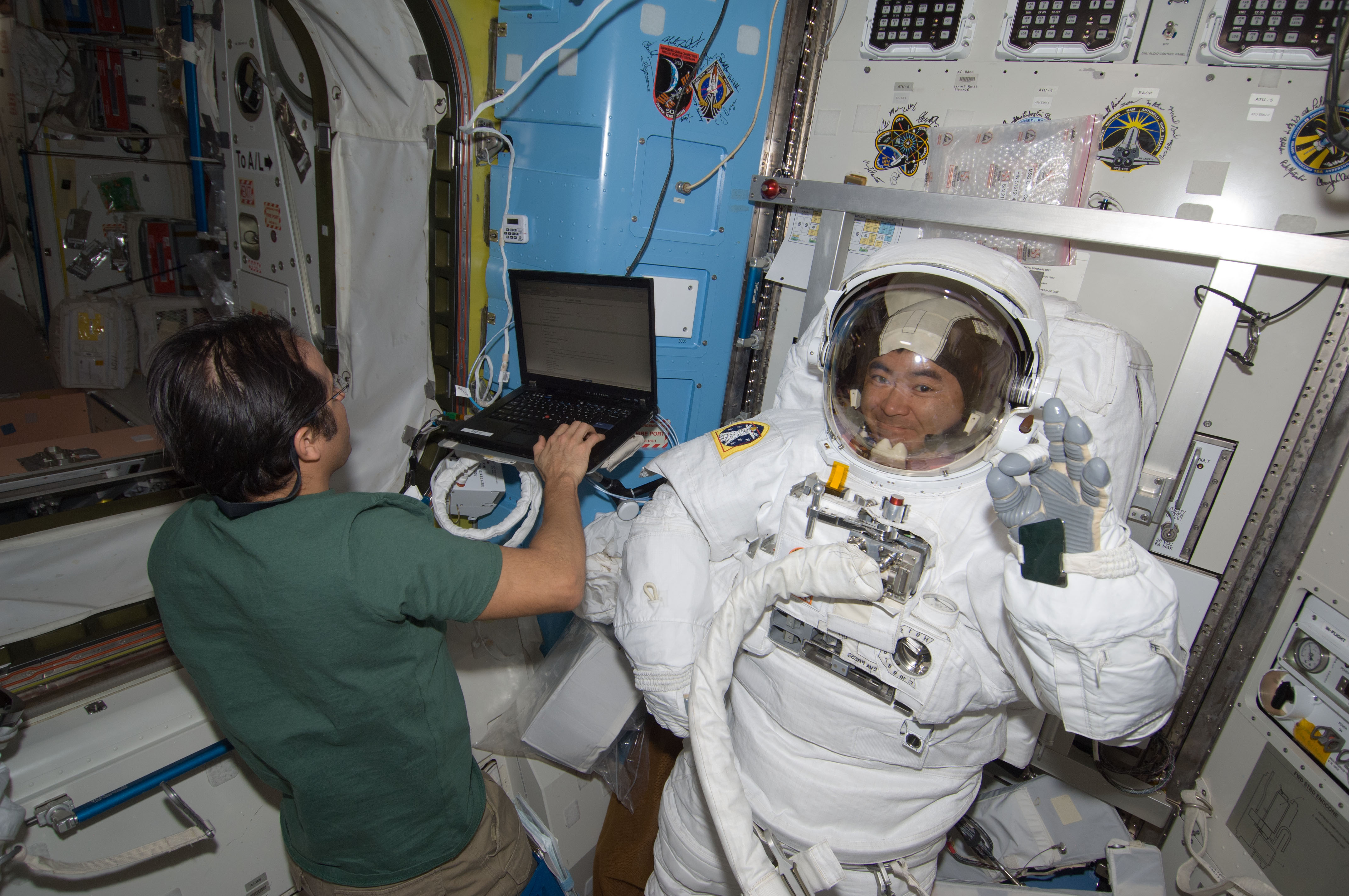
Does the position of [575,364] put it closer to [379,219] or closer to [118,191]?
[379,219]

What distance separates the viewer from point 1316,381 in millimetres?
1613

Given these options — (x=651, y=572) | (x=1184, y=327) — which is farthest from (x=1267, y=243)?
(x=651, y=572)

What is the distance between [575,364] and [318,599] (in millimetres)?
1155

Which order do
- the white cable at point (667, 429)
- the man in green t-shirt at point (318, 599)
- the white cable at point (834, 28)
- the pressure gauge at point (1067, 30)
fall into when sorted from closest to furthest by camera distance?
the man in green t-shirt at point (318, 599)
the pressure gauge at point (1067, 30)
the white cable at point (834, 28)
the white cable at point (667, 429)

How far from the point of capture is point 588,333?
192 centimetres

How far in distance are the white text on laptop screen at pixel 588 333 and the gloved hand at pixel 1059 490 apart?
1145 mm

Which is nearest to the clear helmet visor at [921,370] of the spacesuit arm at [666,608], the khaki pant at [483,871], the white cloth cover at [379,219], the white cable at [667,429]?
the spacesuit arm at [666,608]

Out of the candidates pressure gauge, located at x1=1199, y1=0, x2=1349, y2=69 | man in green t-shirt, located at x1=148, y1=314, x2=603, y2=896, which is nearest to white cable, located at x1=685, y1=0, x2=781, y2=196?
pressure gauge, located at x1=1199, y1=0, x2=1349, y2=69

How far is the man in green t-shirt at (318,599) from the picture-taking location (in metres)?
0.98

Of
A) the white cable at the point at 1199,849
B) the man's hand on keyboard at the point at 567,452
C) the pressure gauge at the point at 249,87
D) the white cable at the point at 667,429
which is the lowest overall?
the white cable at the point at 1199,849

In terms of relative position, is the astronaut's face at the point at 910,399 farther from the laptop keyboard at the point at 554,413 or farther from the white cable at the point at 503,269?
the white cable at the point at 503,269

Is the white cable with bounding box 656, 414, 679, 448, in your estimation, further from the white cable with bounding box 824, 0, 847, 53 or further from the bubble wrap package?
the white cable with bounding box 824, 0, 847, 53

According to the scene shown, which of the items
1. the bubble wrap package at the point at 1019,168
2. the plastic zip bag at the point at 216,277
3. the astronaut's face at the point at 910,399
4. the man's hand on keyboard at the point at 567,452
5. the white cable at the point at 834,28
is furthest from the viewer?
the plastic zip bag at the point at 216,277

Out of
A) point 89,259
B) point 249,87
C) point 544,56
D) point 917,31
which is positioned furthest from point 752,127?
point 89,259
